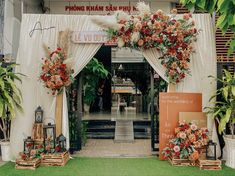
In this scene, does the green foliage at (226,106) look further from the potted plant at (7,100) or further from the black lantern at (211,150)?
the potted plant at (7,100)

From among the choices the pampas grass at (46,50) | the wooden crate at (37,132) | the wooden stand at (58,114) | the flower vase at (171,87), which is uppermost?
the pampas grass at (46,50)

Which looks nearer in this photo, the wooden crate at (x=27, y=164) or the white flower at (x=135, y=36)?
the wooden crate at (x=27, y=164)

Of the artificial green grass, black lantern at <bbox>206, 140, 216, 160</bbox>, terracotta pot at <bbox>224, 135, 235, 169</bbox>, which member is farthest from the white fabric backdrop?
the artificial green grass

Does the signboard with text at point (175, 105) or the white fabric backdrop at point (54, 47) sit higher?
A: the white fabric backdrop at point (54, 47)

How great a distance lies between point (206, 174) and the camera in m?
5.18

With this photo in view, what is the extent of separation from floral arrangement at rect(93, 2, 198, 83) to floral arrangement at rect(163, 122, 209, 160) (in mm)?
1019

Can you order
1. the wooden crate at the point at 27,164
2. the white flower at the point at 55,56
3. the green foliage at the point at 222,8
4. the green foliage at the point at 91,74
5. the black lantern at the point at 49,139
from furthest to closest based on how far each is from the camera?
1. the green foliage at the point at 91,74
2. the white flower at the point at 55,56
3. the black lantern at the point at 49,139
4. the wooden crate at the point at 27,164
5. the green foliage at the point at 222,8

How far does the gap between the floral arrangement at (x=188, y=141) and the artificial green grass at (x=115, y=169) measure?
0.24 m

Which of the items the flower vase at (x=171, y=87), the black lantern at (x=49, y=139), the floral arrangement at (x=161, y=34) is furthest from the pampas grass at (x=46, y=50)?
the flower vase at (x=171, y=87)

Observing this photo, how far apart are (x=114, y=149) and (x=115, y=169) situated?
1.59m

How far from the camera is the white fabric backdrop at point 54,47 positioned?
617 centimetres

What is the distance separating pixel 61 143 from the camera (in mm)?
5996

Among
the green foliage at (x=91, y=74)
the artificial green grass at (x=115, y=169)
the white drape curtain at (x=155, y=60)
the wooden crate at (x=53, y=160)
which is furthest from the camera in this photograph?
the green foliage at (x=91, y=74)

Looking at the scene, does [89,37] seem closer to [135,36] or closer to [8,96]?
[135,36]
